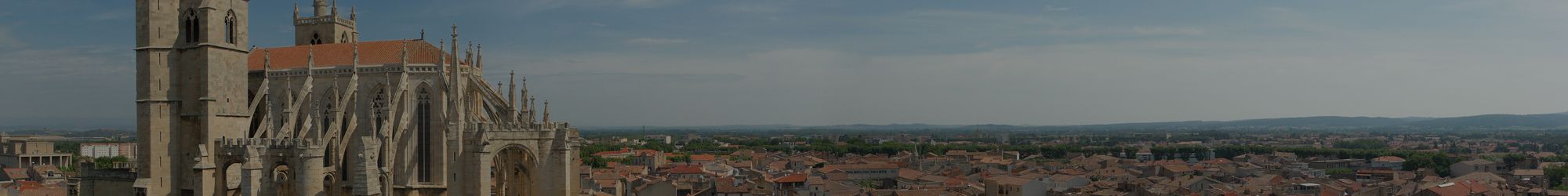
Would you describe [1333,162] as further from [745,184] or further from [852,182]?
[745,184]

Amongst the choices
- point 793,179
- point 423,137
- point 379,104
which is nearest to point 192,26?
point 379,104

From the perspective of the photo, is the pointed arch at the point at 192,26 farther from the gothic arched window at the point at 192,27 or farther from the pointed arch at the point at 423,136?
the pointed arch at the point at 423,136

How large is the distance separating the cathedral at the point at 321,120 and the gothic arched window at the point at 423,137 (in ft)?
0.09

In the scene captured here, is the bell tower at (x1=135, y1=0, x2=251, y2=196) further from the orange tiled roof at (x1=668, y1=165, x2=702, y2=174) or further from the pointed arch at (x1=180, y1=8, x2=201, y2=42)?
the orange tiled roof at (x1=668, y1=165, x2=702, y2=174)

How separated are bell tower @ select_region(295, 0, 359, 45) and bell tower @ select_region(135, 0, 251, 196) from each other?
8.76 m

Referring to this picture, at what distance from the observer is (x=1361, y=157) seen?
131875mm

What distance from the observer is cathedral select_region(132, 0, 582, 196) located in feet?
103

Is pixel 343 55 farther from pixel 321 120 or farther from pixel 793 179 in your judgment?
pixel 793 179

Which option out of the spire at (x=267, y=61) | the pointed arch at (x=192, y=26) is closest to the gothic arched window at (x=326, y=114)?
the spire at (x=267, y=61)

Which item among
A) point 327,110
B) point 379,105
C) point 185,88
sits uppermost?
point 185,88

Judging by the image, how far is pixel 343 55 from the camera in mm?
35938

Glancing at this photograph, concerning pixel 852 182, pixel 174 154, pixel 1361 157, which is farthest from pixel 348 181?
pixel 1361 157

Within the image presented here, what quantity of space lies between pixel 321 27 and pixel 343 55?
6.17 m

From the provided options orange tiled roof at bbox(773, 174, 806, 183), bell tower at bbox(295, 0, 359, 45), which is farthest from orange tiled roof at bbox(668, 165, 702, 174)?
bell tower at bbox(295, 0, 359, 45)
